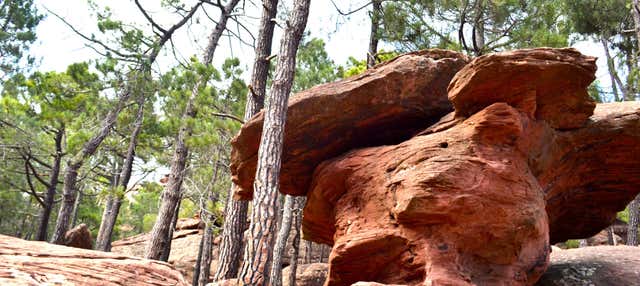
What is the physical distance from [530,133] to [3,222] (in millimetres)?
27004

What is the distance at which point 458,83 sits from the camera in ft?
18.8

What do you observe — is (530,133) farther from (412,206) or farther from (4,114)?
(4,114)

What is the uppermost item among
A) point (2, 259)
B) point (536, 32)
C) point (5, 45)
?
point (5, 45)

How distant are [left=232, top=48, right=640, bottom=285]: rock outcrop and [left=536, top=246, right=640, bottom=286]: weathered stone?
2.11ft

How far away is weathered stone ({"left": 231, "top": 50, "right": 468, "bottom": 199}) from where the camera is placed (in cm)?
651

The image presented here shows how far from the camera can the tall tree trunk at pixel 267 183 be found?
594cm

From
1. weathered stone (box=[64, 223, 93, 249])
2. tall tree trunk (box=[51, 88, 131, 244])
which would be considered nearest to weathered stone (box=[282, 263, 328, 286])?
weathered stone (box=[64, 223, 93, 249])

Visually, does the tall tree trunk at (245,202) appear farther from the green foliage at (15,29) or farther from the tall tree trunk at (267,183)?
the green foliage at (15,29)

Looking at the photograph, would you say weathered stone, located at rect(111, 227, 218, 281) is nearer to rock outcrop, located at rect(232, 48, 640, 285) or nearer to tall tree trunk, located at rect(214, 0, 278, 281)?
tall tree trunk, located at rect(214, 0, 278, 281)

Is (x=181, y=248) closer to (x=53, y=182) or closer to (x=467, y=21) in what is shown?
(x=53, y=182)

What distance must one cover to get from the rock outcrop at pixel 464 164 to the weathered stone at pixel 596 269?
642 millimetres

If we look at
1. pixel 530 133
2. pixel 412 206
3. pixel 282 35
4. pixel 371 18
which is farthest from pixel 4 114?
pixel 530 133

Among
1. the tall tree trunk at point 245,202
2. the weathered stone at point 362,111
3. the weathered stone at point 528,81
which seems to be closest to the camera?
the weathered stone at point 528,81

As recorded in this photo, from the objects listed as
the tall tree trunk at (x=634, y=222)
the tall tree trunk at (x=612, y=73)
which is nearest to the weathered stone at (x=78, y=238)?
the tall tree trunk at (x=634, y=222)
